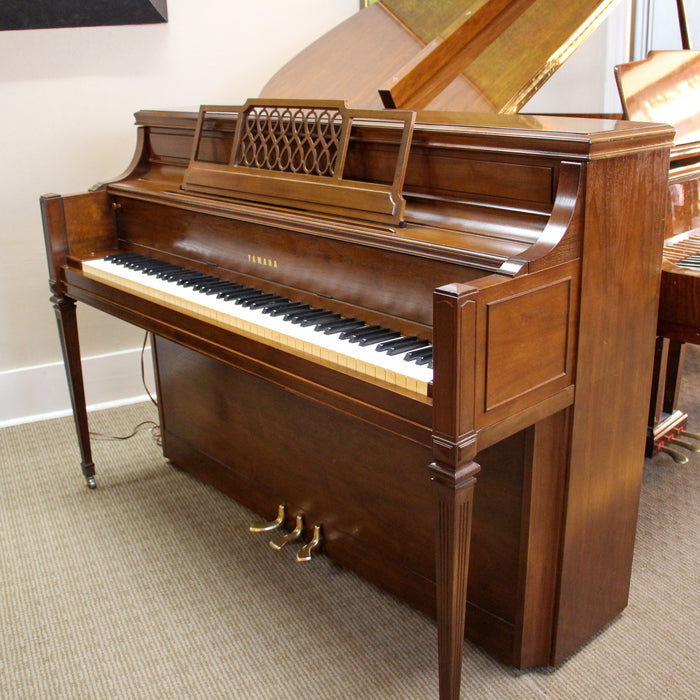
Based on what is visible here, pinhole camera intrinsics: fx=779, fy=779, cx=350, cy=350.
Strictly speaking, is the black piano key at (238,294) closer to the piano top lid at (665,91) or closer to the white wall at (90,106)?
the piano top lid at (665,91)

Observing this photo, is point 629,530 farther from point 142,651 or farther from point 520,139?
point 142,651

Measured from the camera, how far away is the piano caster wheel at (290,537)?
7.91 feet

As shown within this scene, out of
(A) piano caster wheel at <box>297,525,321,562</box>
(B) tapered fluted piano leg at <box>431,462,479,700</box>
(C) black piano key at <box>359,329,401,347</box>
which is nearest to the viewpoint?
(B) tapered fluted piano leg at <box>431,462,479,700</box>

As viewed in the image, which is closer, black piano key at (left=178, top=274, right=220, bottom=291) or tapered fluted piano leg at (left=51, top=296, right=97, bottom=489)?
black piano key at (left=178, top=274, right=220, bottom=291)

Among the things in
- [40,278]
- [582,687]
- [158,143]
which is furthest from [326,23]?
[582,687]

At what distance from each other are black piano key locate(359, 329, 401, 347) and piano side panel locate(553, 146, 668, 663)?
0.40 m

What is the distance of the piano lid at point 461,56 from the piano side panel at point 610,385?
538 mm

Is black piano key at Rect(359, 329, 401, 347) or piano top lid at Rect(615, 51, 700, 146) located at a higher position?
piano top lid at Rect(615, 51, 700, 146)

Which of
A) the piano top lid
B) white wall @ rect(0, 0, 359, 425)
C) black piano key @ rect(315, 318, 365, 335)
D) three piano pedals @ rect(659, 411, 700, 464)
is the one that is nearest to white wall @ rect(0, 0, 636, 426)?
white wall @ rect(0, 0, 359, 425)

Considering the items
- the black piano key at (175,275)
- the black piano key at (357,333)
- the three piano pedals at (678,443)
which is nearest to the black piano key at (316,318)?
the black piano key at (357,333)

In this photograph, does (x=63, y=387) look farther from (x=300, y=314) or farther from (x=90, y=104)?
(x=300, y=314)

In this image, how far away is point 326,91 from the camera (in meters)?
2.54

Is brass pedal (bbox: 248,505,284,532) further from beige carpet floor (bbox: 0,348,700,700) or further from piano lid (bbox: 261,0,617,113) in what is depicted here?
piano lid (bbox: 261,0,617,113)

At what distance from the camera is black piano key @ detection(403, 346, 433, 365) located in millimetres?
1566
